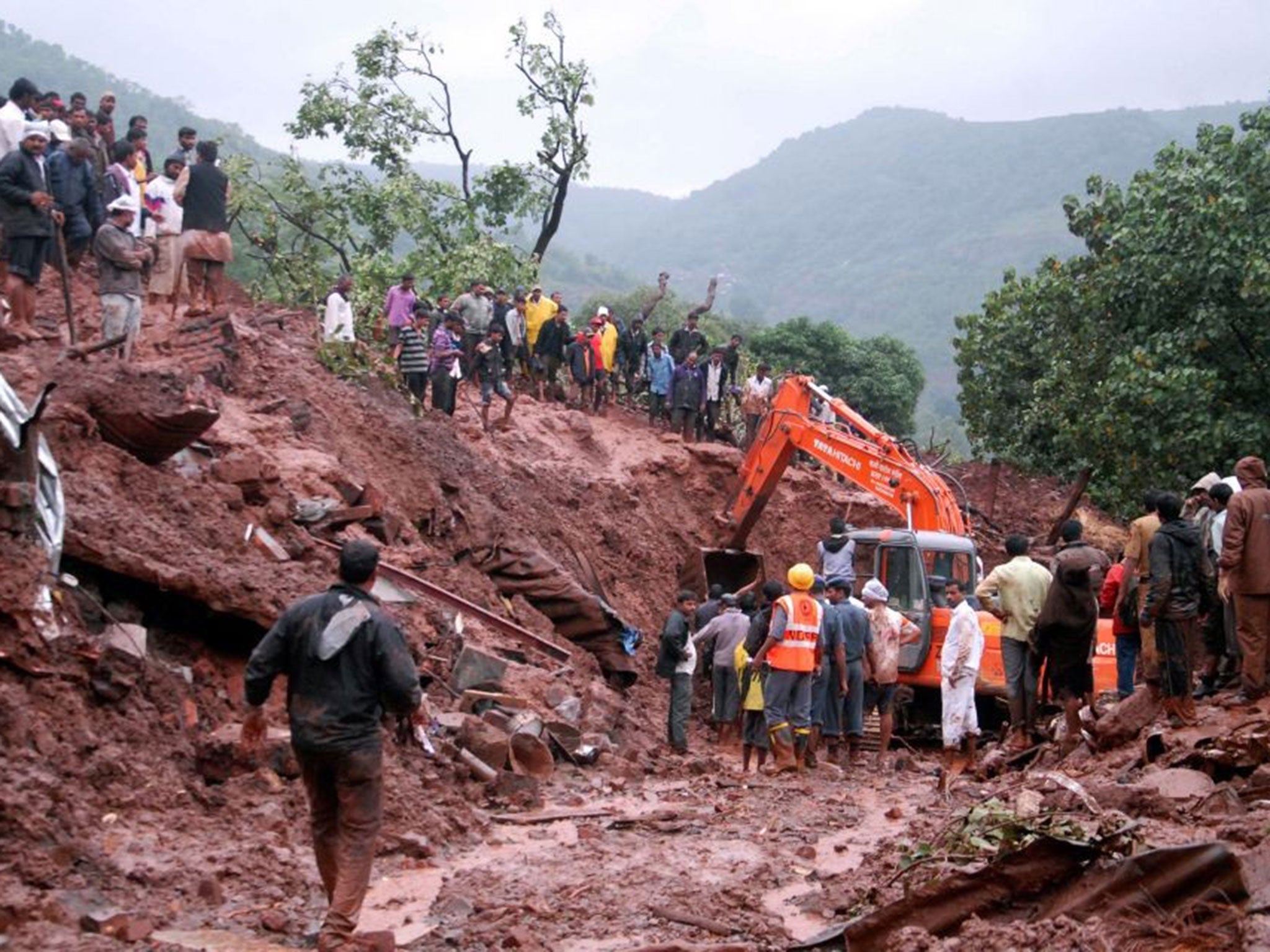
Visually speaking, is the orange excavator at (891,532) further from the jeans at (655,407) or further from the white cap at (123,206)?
the white cap at (123,206)

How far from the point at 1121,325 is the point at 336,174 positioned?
589 inches

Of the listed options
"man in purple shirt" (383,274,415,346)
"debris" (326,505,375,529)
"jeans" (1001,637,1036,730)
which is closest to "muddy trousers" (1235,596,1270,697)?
"jeans" (1001,637,1036,730)

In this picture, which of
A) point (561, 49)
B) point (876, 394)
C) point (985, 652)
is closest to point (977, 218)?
point (876, 394)

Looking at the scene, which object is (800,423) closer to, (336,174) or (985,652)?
(985,652)

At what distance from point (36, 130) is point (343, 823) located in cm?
919

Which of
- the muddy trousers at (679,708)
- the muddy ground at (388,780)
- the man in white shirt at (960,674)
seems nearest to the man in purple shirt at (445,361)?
the muddy ground at (388,780)

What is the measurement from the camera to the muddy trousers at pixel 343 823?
665 centimetres

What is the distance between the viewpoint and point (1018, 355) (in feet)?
87.4

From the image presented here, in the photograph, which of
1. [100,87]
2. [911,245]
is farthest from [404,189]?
[911,245]

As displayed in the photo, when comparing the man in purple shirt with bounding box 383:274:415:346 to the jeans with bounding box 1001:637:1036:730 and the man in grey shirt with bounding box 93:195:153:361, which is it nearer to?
the man in grey shirt with bounding box 93:195:153:361

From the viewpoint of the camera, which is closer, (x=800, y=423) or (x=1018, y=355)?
(x=800, y=423)

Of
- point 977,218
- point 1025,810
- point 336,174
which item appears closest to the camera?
point 1025,810

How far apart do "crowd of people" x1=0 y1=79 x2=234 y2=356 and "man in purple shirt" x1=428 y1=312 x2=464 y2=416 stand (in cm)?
350

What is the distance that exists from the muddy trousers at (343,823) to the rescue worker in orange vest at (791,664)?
21.1 ft
